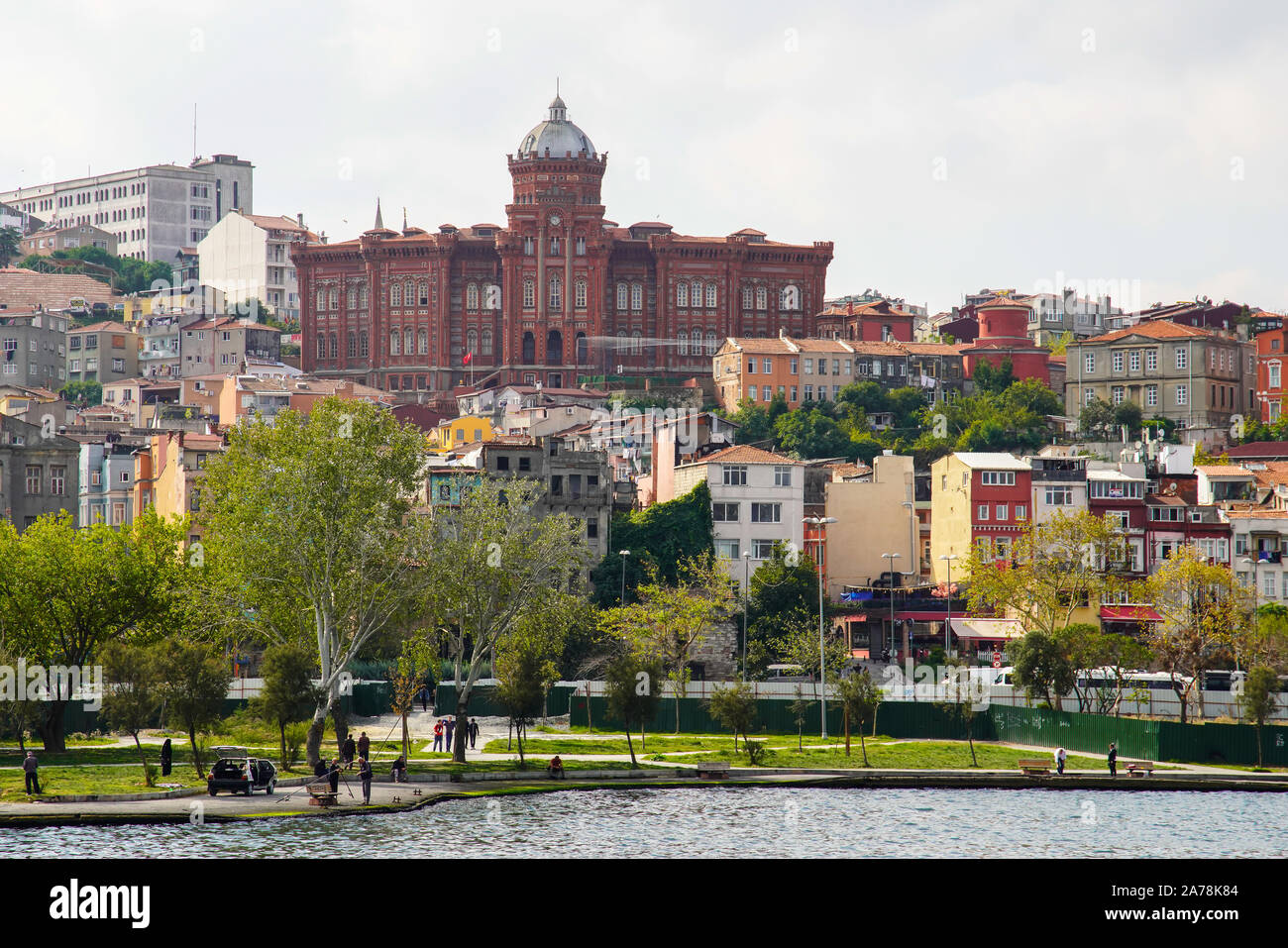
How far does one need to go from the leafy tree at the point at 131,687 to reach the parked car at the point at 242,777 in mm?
3113

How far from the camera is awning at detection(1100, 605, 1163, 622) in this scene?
90.8 metres

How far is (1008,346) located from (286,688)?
10766cm

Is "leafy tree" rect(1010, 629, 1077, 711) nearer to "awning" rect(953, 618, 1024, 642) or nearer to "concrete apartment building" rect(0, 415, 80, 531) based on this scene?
"awning" rect(953, 618, 1024, 642)

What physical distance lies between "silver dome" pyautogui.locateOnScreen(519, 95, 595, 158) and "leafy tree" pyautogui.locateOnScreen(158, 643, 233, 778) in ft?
373

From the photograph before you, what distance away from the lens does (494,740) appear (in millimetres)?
66000

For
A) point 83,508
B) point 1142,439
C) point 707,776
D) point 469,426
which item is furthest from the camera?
point 469,426

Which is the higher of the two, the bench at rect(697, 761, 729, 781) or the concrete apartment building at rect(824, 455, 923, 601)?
the concrete apartment building at rect(824, 455, 923, 601)

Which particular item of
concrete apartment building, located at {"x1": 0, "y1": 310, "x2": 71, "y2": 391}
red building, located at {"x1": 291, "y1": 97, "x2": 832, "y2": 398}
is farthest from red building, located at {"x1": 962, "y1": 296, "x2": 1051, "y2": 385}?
concrete apartment building, located at {"x1": 0, "y1": 310, "x2": 71, "y2": 391}

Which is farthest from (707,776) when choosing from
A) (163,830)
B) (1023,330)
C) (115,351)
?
(115,351)

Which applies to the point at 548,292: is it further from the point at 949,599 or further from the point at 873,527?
the point at 949,599

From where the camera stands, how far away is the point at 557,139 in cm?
16300

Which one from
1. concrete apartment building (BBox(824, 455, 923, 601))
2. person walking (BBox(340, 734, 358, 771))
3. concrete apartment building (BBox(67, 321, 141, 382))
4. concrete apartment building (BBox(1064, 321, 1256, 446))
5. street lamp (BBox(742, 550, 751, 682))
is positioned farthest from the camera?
concrete apartment building (BBox(67, 321, 141, 382))
